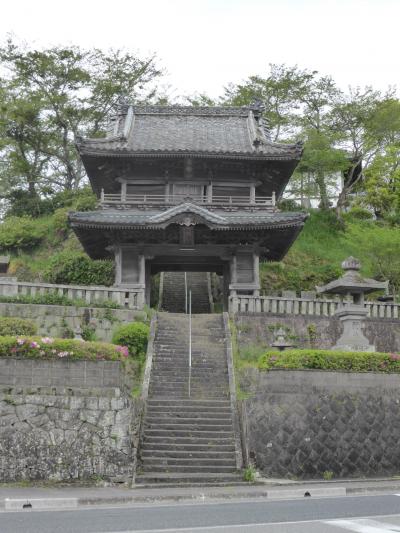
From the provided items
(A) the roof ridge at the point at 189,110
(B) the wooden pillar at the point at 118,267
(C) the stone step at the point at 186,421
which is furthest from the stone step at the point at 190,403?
(A) the roof ridge at the point at 189,110

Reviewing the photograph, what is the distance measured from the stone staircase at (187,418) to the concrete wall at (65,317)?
176cm

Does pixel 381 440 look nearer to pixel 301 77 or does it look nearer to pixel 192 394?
pixel 192 394

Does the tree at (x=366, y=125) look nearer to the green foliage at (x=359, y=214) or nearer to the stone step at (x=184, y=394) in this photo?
the green foliage at (x=359, y=214)

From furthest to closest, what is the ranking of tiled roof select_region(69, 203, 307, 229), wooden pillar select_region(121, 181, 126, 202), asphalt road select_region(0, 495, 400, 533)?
wooden pillar select_region(121, 181, 126, 202)
tiled roof select_region(69, 203, 307, 229)
asphalt road select_region(0, 495, 400, 533)

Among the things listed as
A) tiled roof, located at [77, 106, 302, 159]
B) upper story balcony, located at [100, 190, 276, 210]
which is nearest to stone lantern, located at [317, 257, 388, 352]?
upper story balcony, located at [100, 190, 276, 210]

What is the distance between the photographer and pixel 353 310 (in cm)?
2000

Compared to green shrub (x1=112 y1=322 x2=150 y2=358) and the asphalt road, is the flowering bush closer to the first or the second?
the asphalt road

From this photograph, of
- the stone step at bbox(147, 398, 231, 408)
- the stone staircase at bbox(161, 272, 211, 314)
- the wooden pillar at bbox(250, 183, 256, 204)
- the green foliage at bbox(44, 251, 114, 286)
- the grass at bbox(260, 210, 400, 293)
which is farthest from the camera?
the green foliage at bbox(44, 251, 114, 286)

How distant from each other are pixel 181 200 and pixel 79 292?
23.9 feet

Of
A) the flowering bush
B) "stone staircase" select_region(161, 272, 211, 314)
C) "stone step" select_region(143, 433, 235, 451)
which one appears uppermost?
"stone staircase" select_region(161, 272, 211, 314)

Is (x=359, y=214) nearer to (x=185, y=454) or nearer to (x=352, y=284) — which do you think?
(x=352, y=284)

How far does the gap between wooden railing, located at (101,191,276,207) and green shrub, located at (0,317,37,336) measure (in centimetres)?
1041

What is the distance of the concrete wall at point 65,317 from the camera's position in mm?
21609

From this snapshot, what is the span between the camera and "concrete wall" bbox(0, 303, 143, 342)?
2161 cm
